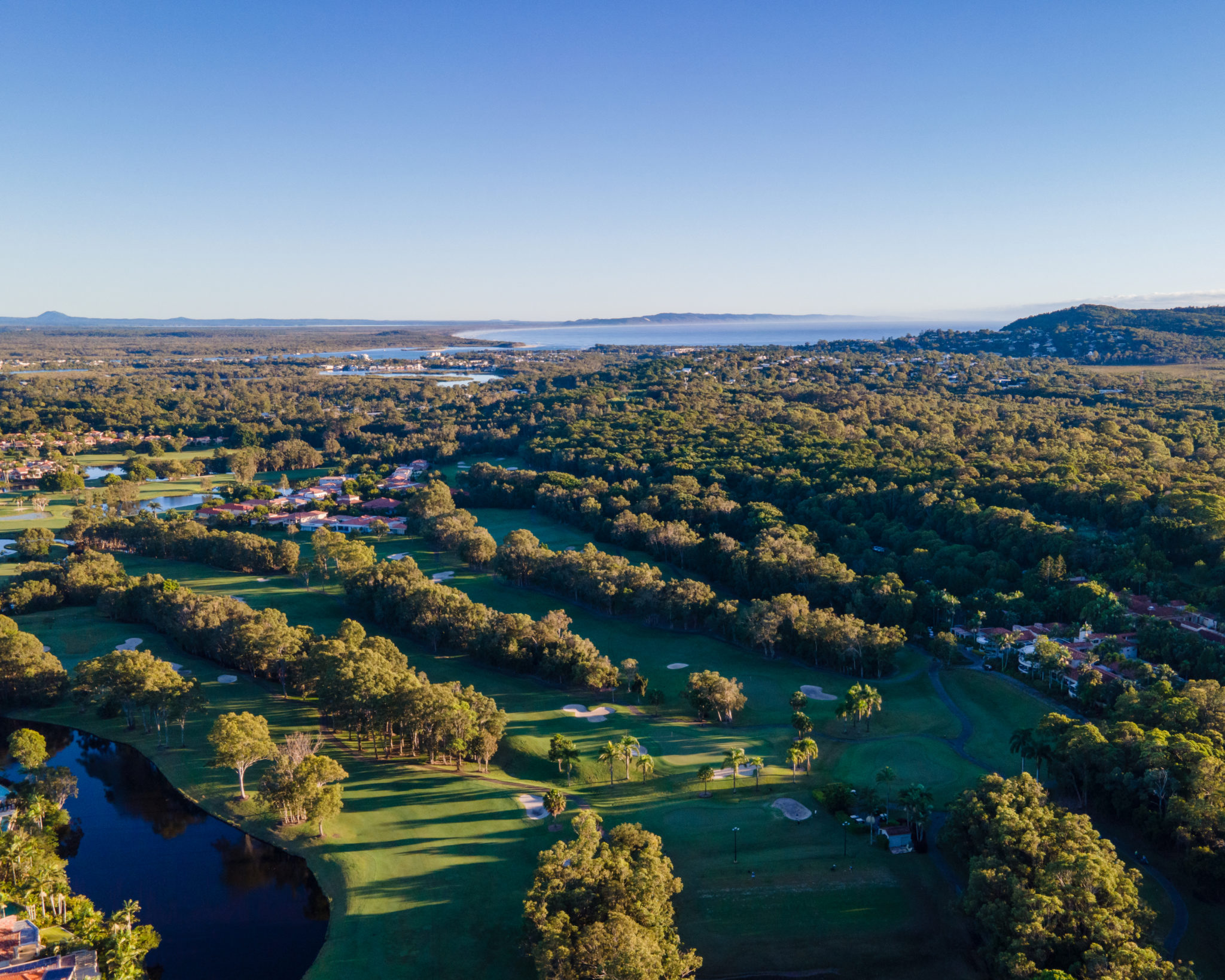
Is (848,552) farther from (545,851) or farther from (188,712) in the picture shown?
(188,712)

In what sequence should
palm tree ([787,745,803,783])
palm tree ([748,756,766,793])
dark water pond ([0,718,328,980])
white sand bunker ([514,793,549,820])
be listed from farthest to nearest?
palm tree ([787,745,803,783]) < palm tree ([748,756,766,793]) < white sand bunker ([514,793,549,820]) < dark water pond ([0,718,328,980])

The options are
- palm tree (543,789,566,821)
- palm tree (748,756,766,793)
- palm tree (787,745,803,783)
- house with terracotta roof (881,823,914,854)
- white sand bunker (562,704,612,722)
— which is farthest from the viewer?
white sand bunker (562,704,612,722)

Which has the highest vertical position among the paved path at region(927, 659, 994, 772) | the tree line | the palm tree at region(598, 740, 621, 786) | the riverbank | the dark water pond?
the tree line

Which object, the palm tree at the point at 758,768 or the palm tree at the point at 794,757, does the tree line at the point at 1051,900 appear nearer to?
the palm tree at the point at 794,757

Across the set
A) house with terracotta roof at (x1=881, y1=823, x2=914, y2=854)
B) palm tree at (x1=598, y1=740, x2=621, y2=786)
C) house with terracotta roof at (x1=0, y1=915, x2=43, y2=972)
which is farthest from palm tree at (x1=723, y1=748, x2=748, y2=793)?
house with terracotta roof at (x1=0, y1=915, x2=43, y2=972)

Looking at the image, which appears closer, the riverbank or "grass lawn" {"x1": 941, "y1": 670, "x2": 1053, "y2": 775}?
the riverbank

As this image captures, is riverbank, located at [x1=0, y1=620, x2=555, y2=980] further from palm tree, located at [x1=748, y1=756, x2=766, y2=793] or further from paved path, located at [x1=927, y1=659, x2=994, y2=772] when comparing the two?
paved path, located at [x1=927, y1=659, x2=994, y2=772]

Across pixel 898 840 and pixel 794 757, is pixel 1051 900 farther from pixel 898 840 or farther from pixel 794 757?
pixel 794 757
